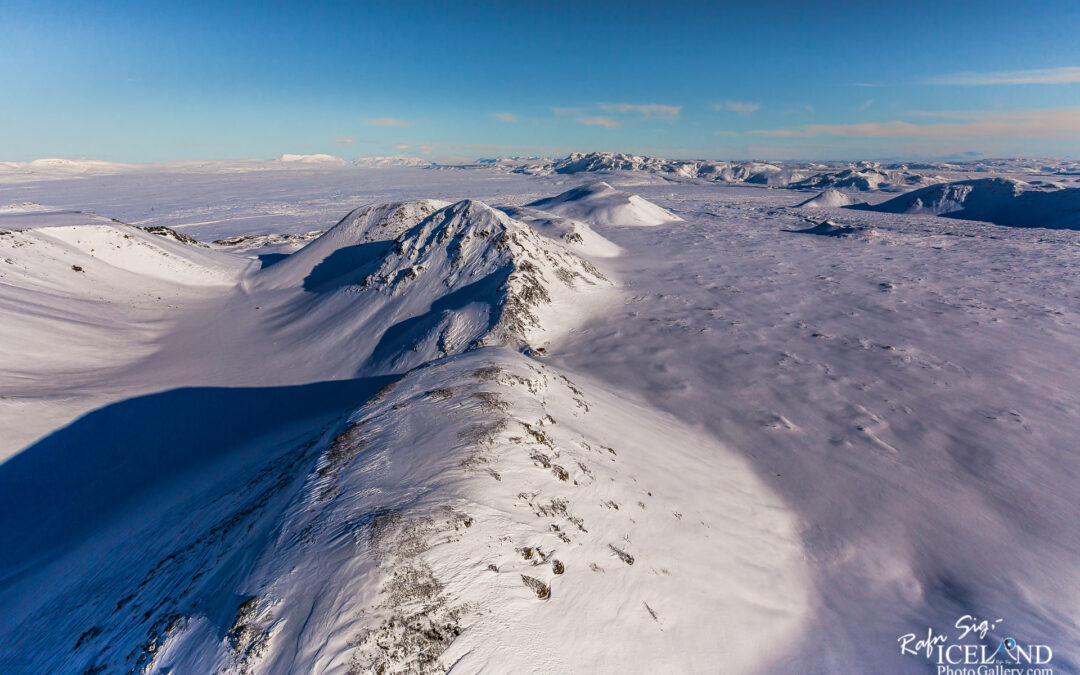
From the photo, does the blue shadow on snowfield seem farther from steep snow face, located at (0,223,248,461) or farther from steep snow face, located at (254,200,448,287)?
steep snow face, located at (254,200,448,287)

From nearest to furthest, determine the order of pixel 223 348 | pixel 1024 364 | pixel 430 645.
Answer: pixel 430 645 < pixel 1024 364 < pixel 223 348

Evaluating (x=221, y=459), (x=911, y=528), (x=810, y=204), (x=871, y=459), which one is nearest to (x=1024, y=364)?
(x=871, y=459)

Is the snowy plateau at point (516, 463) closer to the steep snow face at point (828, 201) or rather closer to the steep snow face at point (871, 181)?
the steep snow face at point (828, 201)

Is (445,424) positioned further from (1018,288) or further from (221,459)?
(1018,288)

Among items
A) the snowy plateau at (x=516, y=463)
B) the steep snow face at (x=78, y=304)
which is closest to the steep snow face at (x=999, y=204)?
the snowy plateau at (x=516, y=463)

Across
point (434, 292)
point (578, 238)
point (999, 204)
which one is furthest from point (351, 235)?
point (999, 204)

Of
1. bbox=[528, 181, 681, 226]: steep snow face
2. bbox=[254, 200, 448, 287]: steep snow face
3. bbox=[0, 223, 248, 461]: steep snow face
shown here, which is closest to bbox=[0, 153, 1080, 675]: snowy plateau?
bbox=[0, 223, 248, 461]: steep snow face
